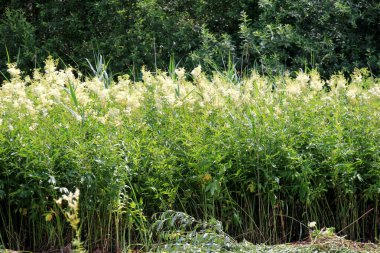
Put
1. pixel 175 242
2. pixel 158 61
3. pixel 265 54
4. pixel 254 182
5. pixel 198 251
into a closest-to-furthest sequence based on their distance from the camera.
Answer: pixel 198 251
pixel 175 242
pixel 254 182
pixel 265 54
pixel 158 61

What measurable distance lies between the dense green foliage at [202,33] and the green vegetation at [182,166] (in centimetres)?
465

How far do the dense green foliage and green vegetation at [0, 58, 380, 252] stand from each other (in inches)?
183

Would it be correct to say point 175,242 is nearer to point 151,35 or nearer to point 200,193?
point 200,193

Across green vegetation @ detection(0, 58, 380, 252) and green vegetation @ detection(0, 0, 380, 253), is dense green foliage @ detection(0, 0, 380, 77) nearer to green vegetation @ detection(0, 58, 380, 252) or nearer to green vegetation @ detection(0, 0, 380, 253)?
green vegetation @ detection(0, 0, 380, 253)

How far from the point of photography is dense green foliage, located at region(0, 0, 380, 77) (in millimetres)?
10984

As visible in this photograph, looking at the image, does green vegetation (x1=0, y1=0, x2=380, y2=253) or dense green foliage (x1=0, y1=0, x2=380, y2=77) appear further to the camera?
dense green foliage (x1=0, y1=0, x2=380, y2=77)

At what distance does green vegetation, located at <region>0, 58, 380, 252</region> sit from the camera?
16.6 feet

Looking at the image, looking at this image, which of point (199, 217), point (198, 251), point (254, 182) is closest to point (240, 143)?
point (254, 182)

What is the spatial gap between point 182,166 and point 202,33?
604cm

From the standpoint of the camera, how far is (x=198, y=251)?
14.9 feet

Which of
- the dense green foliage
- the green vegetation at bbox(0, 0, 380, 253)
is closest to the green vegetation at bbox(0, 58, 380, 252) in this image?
the green vegetation at bbox(0, 0, 380, 253)

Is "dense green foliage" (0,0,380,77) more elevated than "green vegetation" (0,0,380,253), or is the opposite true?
"dense green foliage" (0,0,380,77)

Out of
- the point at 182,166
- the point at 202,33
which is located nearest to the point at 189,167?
the point at 182,166

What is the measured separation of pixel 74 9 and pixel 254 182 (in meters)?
8.19
